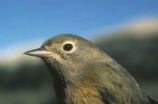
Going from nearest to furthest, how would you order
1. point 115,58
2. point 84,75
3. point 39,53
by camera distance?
point 84,75, point 39,53, point 115,58

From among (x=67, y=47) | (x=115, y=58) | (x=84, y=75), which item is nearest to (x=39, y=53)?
(x=67, y=47)

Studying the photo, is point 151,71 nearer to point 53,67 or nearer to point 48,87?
point 48,87

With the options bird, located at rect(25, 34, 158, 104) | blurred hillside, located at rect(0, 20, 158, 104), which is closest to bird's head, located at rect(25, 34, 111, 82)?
bird, located at rect(25, 34, 158, 104)

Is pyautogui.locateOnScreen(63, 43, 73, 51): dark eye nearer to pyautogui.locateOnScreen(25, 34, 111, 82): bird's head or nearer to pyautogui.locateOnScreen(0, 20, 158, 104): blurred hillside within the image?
pyautogui.locateOnScreen(25, 34, 111, 82): bird's head

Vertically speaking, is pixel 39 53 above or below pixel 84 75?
above

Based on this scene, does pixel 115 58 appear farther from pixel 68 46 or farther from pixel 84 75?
pixel 84 75

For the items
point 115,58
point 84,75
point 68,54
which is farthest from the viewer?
point 115,58

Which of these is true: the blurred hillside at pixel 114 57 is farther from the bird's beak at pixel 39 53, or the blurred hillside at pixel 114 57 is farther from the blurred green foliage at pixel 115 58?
the bird's beak at pixel 39 53
